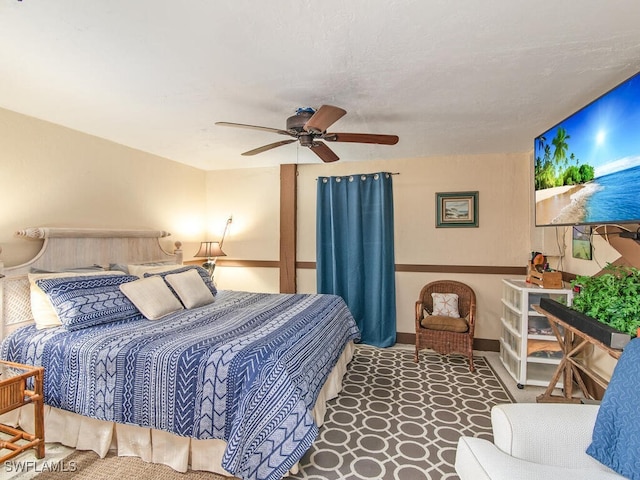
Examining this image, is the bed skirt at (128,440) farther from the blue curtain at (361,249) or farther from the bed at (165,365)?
the blue curtain at (361,249)

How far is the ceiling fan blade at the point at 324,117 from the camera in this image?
198cm

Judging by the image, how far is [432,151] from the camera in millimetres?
3863

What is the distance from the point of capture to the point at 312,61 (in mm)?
1865

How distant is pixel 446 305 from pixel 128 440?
324 cm

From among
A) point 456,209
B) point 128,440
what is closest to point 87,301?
point 128,440

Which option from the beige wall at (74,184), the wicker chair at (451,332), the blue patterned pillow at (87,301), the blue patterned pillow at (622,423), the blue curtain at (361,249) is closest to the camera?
the blue patterned pillow at (622,423)

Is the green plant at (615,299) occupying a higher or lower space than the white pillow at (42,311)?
higher

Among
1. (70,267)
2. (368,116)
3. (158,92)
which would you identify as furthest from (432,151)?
(70,267)

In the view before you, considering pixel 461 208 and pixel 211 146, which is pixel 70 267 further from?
pixel 461 208

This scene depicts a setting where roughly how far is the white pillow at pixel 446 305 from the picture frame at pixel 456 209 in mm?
888

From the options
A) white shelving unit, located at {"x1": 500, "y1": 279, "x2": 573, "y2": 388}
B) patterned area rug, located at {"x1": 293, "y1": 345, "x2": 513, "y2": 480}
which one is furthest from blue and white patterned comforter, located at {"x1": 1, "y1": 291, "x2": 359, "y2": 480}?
white shelving unit, located at {"x1": 500, "y1": 279, "x2": 573, "y2": 388}

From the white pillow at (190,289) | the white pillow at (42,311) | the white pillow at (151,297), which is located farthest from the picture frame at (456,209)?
the white pillow at (42,311)

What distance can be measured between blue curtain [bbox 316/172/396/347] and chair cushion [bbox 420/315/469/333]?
611 mm

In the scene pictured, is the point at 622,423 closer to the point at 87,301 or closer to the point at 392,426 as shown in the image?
the point at 392,426
